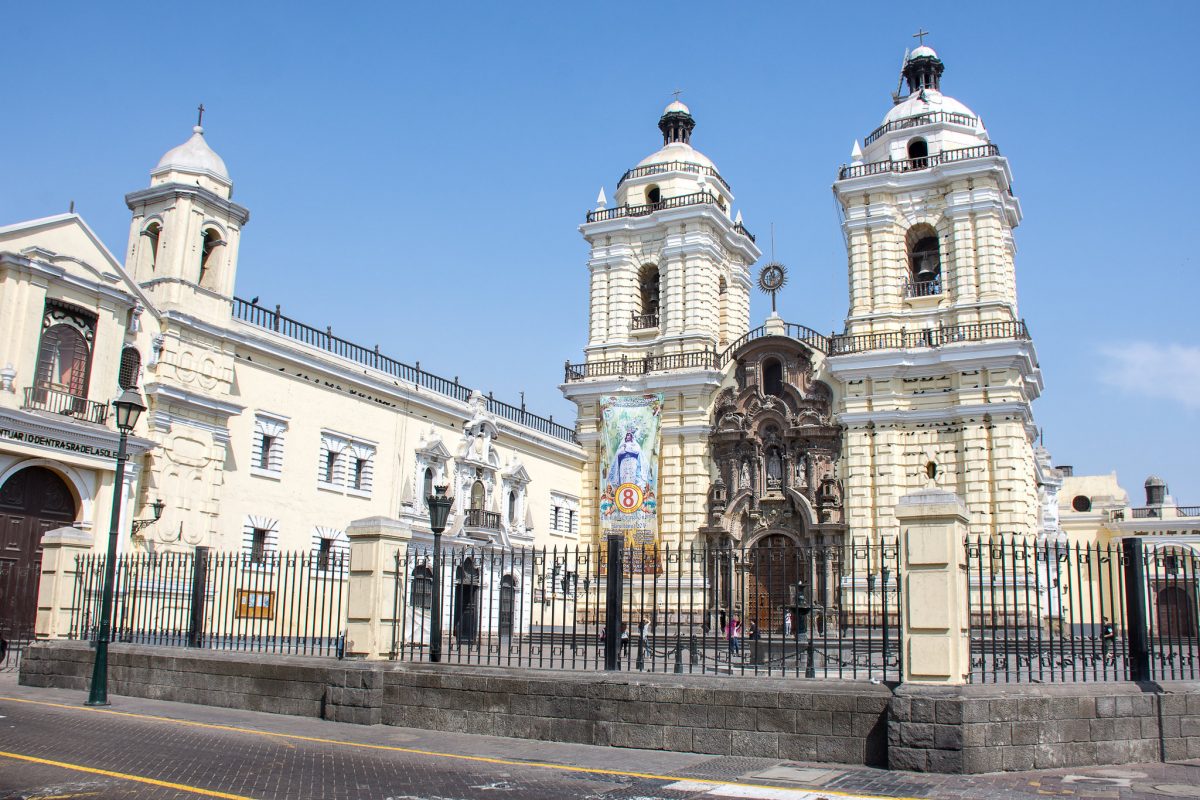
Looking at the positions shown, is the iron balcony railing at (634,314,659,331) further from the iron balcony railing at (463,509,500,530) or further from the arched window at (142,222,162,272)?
the arched window at (142,222,162,272)

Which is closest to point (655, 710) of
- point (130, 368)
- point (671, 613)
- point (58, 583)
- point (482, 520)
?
point (58, 583)

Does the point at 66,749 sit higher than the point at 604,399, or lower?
lower

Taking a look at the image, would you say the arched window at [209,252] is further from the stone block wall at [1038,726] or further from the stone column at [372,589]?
the stone block wall at [1038,726]

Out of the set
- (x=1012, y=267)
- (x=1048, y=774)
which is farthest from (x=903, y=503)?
(x=1012, y=267)

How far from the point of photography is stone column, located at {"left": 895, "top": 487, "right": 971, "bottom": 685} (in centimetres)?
1041

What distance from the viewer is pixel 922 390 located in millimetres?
33875

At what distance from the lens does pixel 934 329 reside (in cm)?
3403

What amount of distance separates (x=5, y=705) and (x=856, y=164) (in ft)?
101

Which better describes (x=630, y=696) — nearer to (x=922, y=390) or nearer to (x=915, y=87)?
(x=922, y=390)

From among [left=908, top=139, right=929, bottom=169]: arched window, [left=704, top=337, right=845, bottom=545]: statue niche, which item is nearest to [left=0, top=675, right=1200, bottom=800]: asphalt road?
[left=704, top=337, right=845, bottom=545]: statue niche

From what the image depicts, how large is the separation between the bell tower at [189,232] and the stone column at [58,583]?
830 centimetres

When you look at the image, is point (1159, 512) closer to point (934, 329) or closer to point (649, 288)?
point (934, 329)

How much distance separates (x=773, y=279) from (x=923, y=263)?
205 inches

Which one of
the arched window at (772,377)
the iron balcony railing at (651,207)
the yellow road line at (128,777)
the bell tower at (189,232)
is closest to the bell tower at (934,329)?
the arched window at (772,377)
